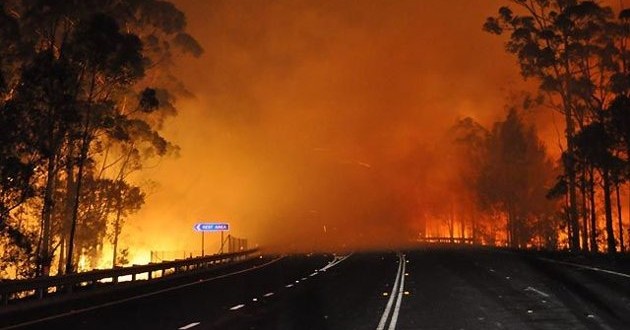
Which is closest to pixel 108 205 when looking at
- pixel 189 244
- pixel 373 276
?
pixel 373 276

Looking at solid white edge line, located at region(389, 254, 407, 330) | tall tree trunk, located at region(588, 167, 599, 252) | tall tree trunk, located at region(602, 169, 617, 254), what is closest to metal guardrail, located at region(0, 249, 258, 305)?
solid white edge line, located at region(389, 254, 407, 330)

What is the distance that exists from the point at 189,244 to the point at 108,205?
47122mm

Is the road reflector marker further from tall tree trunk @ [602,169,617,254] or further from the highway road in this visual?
tall tree trunk @ [602,169,617,254]

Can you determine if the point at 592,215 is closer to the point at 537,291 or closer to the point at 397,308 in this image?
the point at 537,291

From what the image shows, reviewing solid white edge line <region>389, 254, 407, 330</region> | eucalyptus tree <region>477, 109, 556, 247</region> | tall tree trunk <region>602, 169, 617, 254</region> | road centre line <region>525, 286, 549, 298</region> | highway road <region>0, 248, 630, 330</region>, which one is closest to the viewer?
solid white edge line <region>389, 254, 407, 330</region>

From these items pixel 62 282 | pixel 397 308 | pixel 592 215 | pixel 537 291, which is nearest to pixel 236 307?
pixel 397 308

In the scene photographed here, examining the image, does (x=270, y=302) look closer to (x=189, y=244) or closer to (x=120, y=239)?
(x=120, y=239)

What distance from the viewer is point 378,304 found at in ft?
53.2

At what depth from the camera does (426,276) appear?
25.7 meters

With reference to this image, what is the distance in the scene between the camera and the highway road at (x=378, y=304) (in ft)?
42.7

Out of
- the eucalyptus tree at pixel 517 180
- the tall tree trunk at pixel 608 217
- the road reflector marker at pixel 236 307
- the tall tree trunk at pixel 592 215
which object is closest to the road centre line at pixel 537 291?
the road reflector marker at pixel 236 307

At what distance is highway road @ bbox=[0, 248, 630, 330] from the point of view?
512 inches

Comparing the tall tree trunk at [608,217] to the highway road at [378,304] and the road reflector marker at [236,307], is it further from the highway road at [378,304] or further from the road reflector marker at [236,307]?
the road reflector marker at [236,307]

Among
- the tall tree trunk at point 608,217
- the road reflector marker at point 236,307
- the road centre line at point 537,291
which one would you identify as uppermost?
the tall tree trunk at point 608,217
